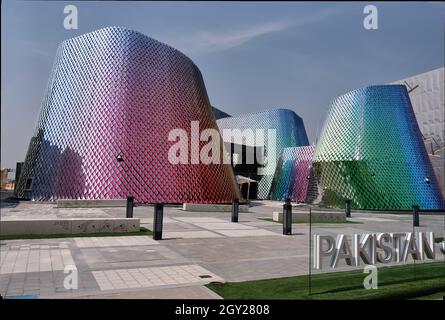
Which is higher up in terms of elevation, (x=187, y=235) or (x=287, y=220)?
(x=287, y=220)

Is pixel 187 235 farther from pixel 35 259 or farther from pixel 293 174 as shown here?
pixel 293 174

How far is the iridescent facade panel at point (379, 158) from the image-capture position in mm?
36719

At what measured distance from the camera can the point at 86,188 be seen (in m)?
29.2

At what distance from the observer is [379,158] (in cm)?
3781

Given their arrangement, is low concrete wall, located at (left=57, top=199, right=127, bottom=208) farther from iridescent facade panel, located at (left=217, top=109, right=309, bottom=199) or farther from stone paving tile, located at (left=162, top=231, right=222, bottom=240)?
iridescent facade panel, located at (left=217, top=109, right=309, bottom=199)

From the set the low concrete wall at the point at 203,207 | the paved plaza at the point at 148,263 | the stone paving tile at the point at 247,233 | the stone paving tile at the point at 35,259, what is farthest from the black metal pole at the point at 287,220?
the low concrete wall at the point at 203,207

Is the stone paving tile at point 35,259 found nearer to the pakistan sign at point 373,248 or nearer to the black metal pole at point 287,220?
the pakistan sign at point 373,248

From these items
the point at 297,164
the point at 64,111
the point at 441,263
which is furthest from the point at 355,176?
the point at 441,263

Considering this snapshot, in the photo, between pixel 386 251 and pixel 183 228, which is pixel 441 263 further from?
pixel 183 228

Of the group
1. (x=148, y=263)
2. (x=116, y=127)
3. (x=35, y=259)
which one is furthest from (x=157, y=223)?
(x=116, y=127)

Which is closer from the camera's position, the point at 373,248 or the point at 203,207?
the point at 373,248

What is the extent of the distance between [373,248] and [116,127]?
89.2ft

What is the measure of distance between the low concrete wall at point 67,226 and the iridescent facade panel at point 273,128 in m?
45.4
